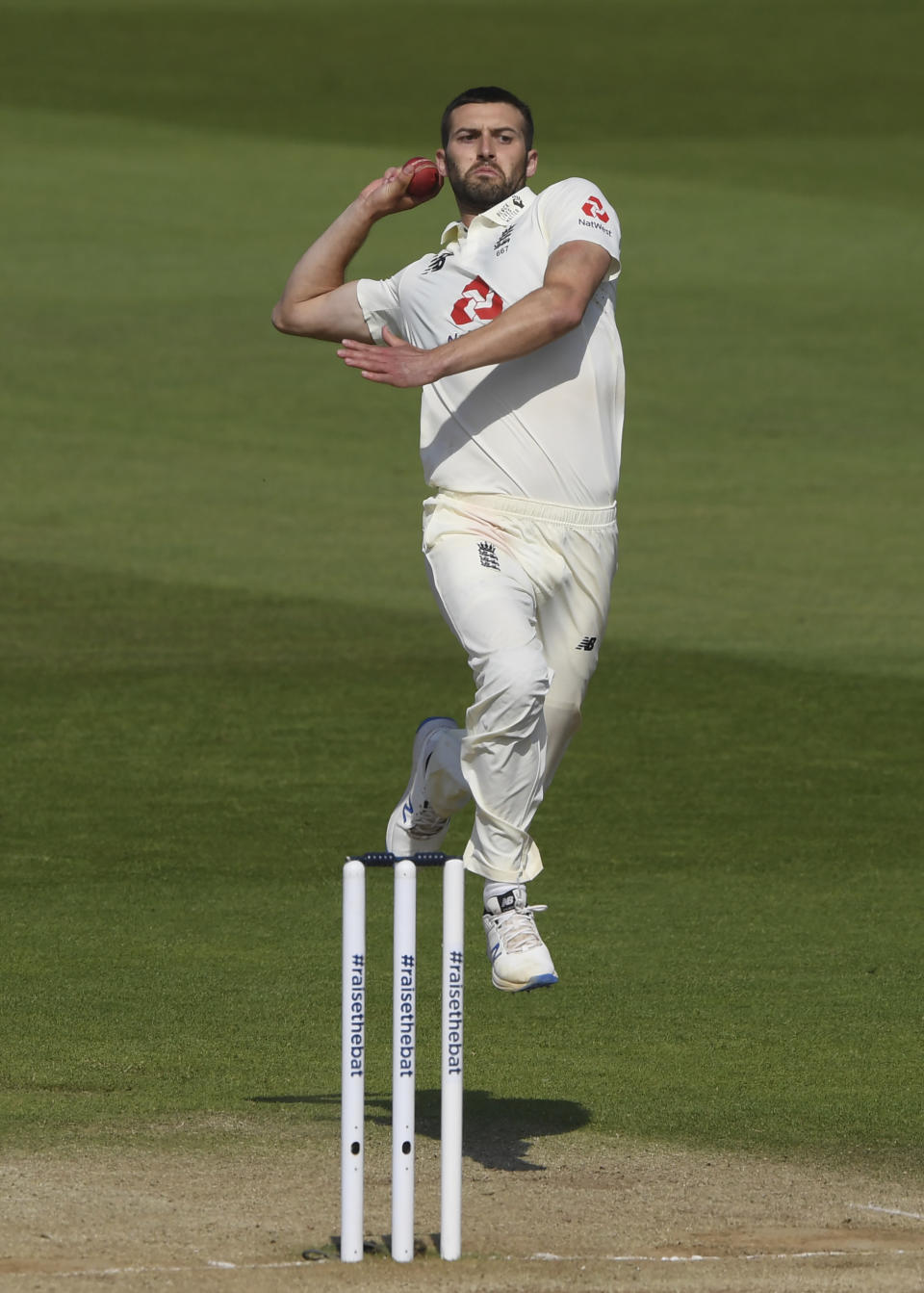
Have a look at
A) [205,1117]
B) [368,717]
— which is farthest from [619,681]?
[205,1117]

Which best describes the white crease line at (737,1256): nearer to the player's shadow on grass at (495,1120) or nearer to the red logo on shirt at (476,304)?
the player's shadow on grass at (495,1120)

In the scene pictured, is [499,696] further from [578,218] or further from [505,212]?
[505,212]

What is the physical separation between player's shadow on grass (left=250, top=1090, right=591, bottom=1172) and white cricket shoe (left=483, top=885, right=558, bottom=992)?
68 cm

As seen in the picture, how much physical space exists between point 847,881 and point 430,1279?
5684mm

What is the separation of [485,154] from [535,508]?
113 centimetres

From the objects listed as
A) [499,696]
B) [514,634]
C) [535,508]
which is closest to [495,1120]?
[499,696]

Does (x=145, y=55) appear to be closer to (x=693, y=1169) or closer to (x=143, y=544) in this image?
(x=143, y=544)

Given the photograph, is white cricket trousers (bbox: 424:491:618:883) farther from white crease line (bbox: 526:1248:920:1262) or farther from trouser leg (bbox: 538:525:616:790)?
white crease line (bbox: 526:1248:920:1262)

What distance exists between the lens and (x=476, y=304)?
7.14 meters

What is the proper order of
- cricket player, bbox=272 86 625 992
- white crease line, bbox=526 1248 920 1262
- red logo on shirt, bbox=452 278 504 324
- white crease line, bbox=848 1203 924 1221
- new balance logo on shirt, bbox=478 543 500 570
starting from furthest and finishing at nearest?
1. red logo on shirt, bbox=452 278 504 324
2. new balance logo on shirt, bbox=478 543 500 570
3. cricket player, bbox=272 86 625 992
4. white crease line, bbox=848 1203 924 1221
5. white crease line, bbox=526 1248 920 1262

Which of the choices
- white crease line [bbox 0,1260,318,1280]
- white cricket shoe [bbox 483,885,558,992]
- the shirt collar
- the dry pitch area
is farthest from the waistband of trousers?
white crease line [bbox 0,1260,318,1280]

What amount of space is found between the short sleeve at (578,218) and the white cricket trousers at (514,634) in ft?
2.57

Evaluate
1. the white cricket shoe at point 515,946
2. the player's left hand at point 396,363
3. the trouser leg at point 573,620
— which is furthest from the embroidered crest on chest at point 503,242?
the white cricket shoe at point 515,946

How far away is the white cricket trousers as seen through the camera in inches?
267
